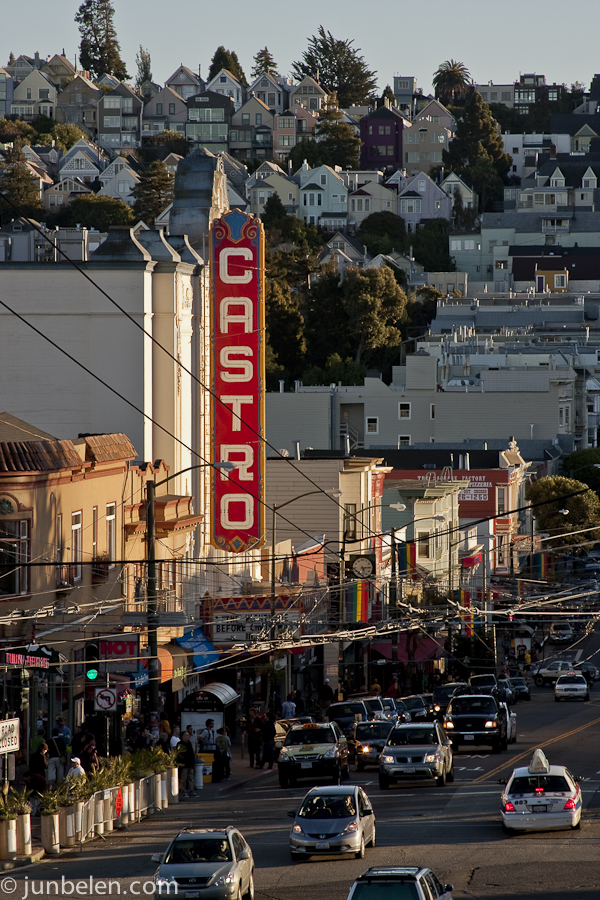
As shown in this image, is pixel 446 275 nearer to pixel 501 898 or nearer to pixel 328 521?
pixel 328 521

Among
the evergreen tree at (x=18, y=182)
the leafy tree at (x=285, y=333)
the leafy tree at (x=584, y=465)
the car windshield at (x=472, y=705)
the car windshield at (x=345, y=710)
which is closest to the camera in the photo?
the car windshield at (x=472, y=705)

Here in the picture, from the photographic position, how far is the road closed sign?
25875 millimetres

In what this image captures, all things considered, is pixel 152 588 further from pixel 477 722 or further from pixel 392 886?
pixel 392 886

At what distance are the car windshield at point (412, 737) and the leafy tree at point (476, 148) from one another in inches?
6440

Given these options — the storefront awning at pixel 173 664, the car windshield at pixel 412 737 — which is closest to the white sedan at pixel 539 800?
the car windshield at pixel 412 737

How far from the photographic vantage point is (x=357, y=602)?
5488 centimetres

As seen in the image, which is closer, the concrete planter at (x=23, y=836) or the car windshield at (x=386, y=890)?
the car windshield at (x=386, y=890)

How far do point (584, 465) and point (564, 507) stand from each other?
13.5m

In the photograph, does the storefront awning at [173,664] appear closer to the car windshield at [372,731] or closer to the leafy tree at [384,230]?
the car windshield at [372,731]

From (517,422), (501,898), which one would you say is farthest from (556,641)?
(501,898)

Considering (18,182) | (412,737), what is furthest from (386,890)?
(18,182)

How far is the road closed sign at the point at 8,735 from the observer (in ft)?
84.9

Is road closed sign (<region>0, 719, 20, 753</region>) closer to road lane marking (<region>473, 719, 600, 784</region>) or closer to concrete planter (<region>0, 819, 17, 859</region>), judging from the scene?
concrete planter (<region>0, 819, 17, 859</region>)

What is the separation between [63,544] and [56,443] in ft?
8.58
